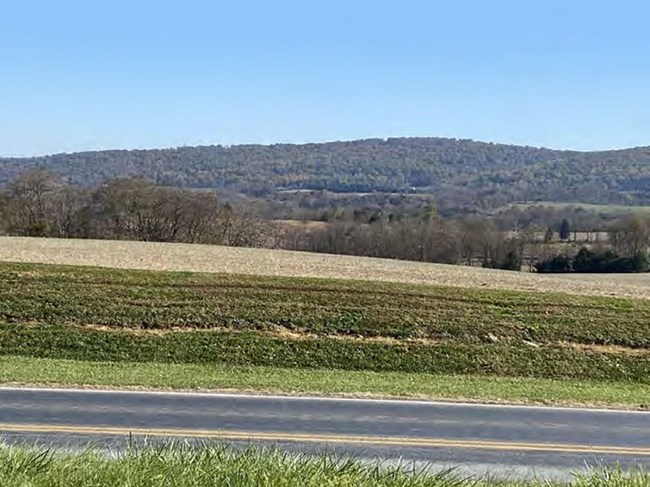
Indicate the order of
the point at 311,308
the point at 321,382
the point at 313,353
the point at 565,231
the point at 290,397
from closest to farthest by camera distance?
the point at 290,397, the point at 321,382, the point at 313,353, the point at 311,308, the point at 565,231

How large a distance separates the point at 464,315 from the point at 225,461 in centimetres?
2064

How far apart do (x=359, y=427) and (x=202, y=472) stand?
8.22 meters

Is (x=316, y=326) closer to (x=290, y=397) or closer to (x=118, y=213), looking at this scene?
(x=290, y=397)

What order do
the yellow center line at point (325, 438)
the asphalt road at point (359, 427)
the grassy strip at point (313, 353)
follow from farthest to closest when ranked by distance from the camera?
the grassy strip at point (313, 353)
the yellow center line at point (325, 438)
the asphalt road at point (359, 427)

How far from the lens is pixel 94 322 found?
76.9 ft

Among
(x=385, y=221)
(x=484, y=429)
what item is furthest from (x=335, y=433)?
(x=385, y=221)

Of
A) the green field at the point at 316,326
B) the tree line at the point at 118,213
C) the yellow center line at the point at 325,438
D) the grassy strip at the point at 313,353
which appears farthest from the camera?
the tree line at the point at 118,213

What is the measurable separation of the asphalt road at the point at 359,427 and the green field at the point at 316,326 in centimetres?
566

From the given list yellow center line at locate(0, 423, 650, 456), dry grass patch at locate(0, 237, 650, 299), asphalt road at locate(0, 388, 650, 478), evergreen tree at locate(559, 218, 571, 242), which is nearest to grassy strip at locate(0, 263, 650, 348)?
dry grass patch at locate(0, 237, 650, 299)

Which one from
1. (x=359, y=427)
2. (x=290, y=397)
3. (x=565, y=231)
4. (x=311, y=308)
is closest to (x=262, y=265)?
(x=311, y=308)

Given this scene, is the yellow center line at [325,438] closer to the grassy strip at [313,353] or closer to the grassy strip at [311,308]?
the grassy strip at [313,353]

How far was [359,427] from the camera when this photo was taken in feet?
42.8

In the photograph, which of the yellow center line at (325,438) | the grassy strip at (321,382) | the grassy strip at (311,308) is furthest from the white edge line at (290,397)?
the grassy strip at (311,308)

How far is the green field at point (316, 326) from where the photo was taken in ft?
69.9
